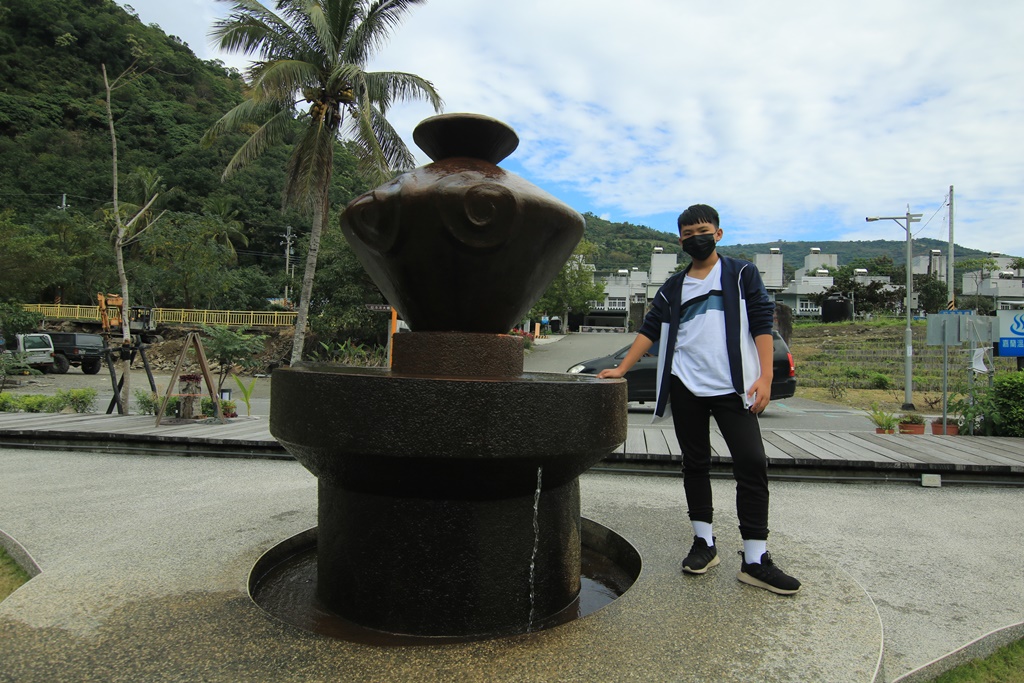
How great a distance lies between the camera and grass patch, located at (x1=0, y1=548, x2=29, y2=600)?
10.9 feet

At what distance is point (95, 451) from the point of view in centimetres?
696

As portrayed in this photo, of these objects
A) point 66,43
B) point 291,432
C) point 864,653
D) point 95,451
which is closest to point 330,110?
point 95,451

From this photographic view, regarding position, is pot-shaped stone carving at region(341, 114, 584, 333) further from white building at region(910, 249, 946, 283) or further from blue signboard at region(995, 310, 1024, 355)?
white building at region(910, 249, 946, 283)

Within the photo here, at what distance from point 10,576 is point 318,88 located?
1551 centimetres

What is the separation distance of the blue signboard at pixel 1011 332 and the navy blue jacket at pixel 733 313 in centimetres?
948

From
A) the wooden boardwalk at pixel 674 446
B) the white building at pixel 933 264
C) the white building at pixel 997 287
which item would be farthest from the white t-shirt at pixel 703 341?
the white building at pixel 997 287

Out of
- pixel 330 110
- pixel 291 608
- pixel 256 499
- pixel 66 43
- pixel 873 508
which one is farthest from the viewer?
pixel 66 43

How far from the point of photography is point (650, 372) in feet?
39.9

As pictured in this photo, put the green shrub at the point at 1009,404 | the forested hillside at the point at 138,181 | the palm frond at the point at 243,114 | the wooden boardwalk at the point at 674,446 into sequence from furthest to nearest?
the forested hillside at the point at 138,181
the palm frond at the point at 243,114
the green shrub at the point at 1009,404
the wooden boardwalk at the point at 674,446

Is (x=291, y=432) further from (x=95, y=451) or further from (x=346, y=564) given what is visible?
(x=95, y=451)

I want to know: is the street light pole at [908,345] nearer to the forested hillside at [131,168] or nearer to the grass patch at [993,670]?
the grass patch at [993,670]

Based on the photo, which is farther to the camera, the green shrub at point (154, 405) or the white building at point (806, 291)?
the white building at point (806, 291)

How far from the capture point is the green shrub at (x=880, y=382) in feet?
70.3

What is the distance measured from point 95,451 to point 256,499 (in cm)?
380
